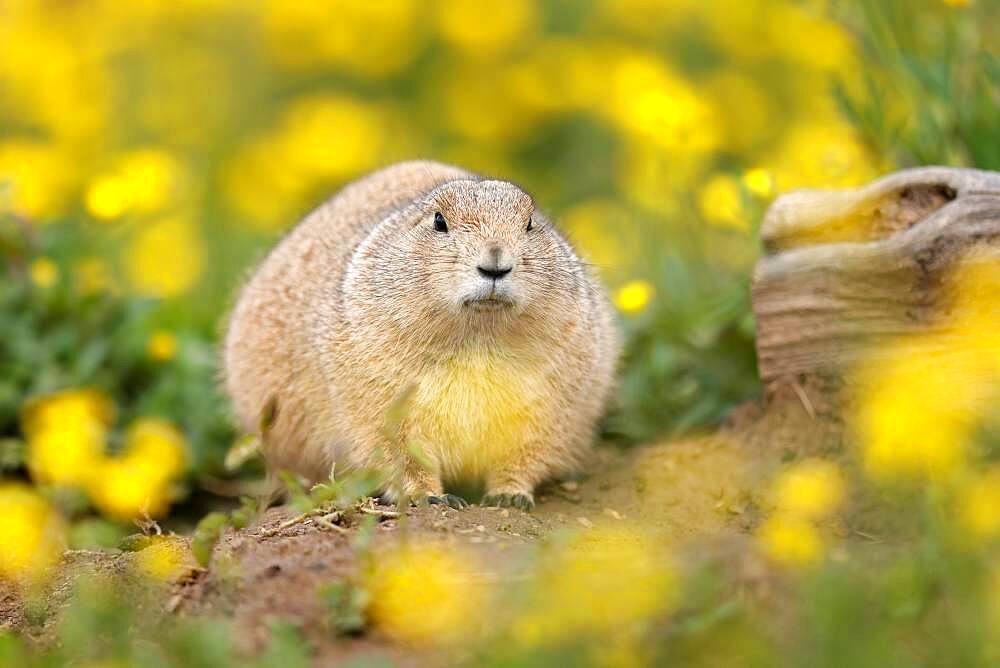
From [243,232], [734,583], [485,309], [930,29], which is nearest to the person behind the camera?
[734,583]

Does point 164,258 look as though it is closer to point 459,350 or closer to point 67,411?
point 67,411

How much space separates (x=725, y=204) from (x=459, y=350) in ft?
7.95

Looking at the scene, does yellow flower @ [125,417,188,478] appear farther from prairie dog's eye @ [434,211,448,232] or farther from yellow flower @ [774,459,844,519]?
yellow flower @ [774,459,844,519]

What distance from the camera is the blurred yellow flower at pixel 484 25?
13523mm

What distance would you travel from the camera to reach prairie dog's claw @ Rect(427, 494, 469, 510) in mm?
5609

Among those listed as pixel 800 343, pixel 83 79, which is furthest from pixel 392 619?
pixel 83 79

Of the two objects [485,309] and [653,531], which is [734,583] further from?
[485,309]

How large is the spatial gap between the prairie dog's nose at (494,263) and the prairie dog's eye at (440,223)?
372mm

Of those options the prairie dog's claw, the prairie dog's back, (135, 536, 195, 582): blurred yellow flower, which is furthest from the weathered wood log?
(135, 536, 195, 582): blurred yellow flower

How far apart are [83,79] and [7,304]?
5.69 metres

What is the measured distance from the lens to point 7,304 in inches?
306

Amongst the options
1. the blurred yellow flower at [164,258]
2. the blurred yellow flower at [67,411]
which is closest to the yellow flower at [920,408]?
the blurred yellow flower at [67,411]

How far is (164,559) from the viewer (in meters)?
4.82

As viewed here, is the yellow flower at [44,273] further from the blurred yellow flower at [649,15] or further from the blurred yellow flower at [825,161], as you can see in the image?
the blurred yellow flower at [649,15]
